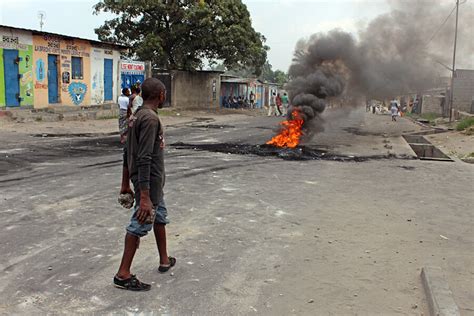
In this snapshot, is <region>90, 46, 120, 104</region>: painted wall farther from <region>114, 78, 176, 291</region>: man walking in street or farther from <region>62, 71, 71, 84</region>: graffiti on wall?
<region>114, 78, 176, 291</region>: man walking in street

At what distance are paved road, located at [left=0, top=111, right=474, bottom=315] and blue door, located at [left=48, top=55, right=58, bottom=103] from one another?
11333mm

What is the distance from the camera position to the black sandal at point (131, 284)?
11.3ft

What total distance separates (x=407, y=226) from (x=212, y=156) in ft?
20.0

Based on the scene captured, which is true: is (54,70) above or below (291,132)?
above

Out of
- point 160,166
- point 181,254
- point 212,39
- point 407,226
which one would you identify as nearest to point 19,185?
point 181,254

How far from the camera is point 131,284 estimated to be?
11.3 feet

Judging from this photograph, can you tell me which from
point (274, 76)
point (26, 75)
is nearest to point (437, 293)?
A: point (26, 75)

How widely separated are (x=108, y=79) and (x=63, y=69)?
123 inches

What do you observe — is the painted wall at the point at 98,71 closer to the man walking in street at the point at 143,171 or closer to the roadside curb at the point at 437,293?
the man walking in street at the point at 143,171

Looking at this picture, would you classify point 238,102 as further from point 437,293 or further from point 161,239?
point 437,293

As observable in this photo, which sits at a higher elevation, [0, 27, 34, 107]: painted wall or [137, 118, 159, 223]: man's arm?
[0, 27, 34, 107]: painted wall

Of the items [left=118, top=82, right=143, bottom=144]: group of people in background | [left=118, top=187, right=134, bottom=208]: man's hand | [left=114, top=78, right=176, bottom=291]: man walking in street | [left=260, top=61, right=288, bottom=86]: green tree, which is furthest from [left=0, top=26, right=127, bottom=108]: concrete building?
[left=260, top=61, right=288, bottom=86]: green tree

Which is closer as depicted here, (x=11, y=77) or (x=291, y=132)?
(x=291, y=132)

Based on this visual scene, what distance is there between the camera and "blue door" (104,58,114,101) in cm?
2305
